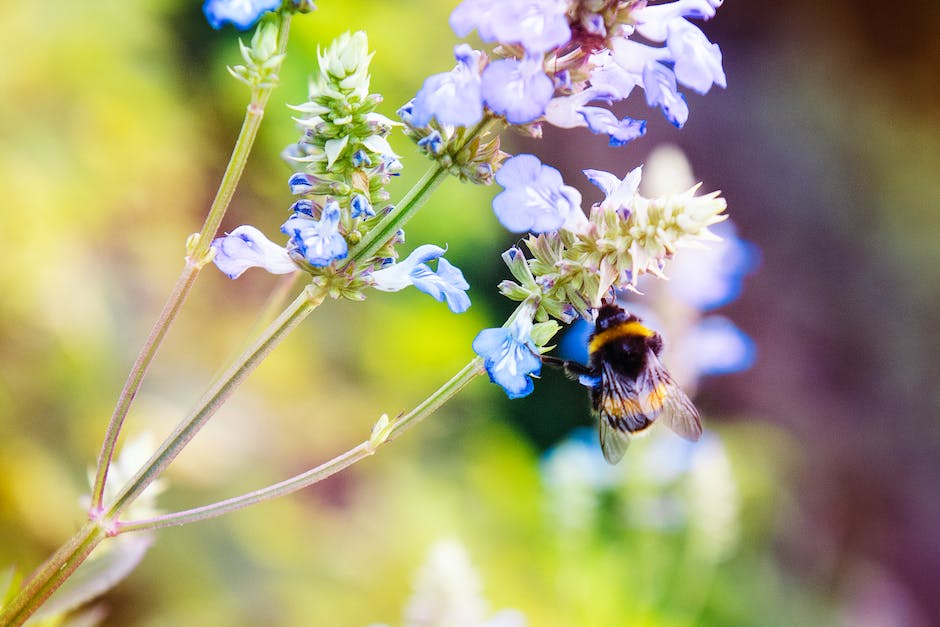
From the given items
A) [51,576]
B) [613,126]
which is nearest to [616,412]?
[613,126]

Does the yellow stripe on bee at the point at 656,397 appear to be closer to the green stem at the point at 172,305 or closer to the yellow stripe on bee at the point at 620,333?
the yellow stripe on bee at the point at 620,333

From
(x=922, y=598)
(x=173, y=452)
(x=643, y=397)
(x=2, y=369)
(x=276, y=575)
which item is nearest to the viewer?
(x=173, y=452)

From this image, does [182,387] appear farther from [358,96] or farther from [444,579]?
[358,96]

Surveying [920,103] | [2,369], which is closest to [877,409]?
[920,103]

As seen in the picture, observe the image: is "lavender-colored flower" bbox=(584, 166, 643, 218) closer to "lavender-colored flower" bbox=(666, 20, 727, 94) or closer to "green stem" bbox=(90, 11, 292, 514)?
"lavender-colored flower" bbox=(666, 20, 727, 94)

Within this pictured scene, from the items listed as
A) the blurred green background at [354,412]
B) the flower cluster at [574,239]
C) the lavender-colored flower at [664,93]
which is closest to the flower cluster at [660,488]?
the blurred green background at [354,412]

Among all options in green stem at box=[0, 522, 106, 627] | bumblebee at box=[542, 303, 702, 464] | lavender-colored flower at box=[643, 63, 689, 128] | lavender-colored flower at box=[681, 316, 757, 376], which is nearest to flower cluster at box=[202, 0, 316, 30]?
lavender-colored flower at box=[643, 63, 689, 128]
